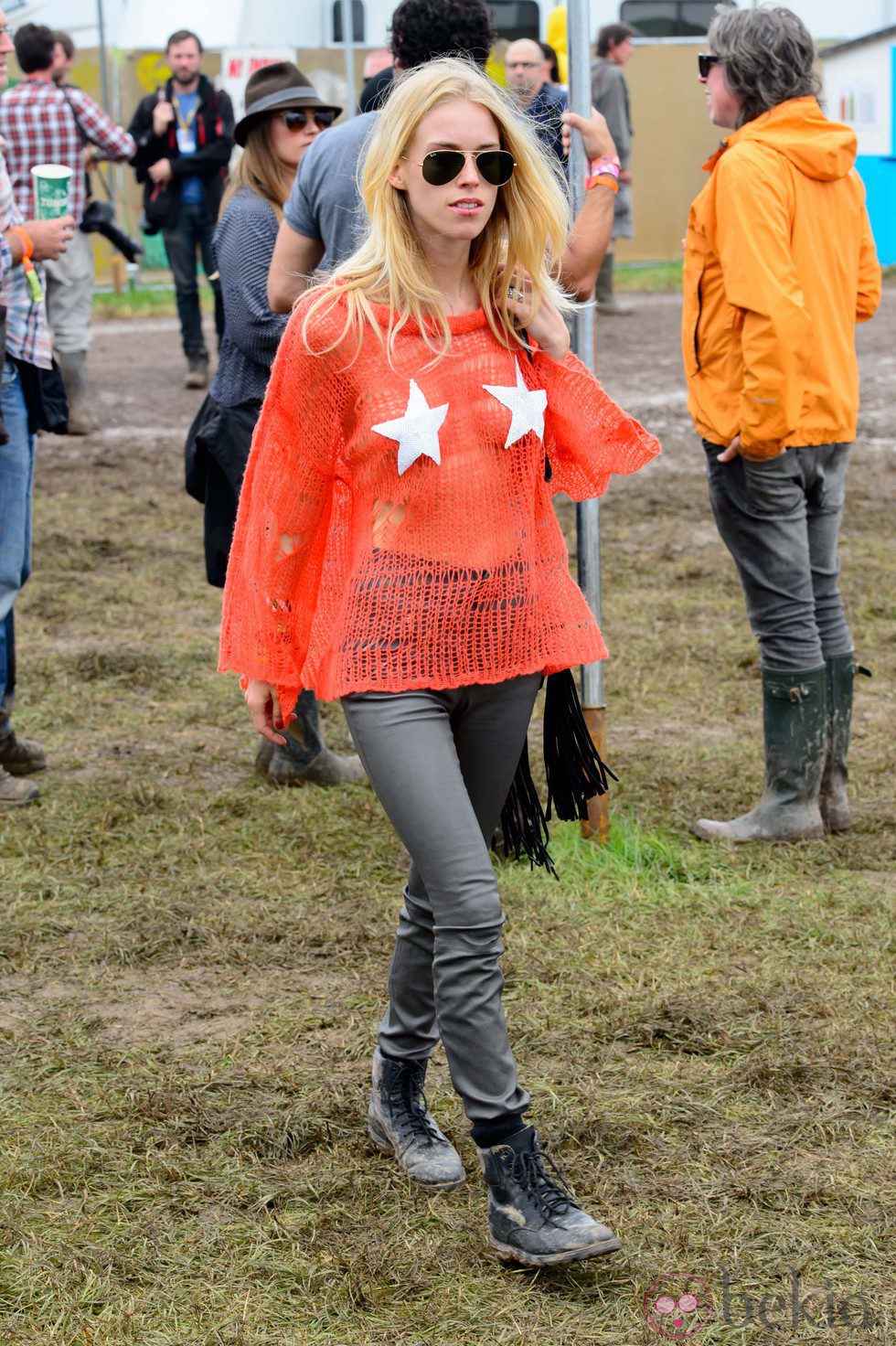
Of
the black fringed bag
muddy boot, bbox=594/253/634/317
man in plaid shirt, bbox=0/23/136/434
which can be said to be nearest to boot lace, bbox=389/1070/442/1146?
the black fringed bag

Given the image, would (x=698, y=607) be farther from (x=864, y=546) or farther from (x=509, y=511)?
(x=509, y=511)

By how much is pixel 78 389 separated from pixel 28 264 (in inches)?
261

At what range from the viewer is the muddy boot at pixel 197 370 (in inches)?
503

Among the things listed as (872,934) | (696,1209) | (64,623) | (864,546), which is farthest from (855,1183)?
(864,546)

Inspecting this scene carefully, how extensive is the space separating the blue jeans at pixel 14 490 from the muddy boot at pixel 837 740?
253 cm

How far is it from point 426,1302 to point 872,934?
1.83 metres

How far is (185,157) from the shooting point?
12039mm

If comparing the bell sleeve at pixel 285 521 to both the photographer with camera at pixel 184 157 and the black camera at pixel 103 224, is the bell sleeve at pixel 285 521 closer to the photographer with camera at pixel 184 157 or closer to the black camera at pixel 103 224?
the black camera at pixel 103 224

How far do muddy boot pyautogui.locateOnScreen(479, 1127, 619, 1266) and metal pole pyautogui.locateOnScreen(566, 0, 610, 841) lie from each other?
1694 mm

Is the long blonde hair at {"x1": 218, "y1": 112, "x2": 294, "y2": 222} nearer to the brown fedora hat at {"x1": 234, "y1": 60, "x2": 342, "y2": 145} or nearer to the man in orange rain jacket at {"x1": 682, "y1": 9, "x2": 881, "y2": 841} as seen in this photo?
the brown fedora hat at {"x1": 234, "y1": 60, "x2": 342, "y2": 145}

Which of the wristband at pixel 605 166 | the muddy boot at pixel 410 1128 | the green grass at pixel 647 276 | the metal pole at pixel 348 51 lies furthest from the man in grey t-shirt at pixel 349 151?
the green grass at pixel 647 276

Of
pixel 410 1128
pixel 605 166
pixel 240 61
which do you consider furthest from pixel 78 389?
pixel 410 1128

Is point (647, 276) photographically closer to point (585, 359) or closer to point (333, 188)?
point (585, 359)

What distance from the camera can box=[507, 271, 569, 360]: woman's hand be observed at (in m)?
2.92
